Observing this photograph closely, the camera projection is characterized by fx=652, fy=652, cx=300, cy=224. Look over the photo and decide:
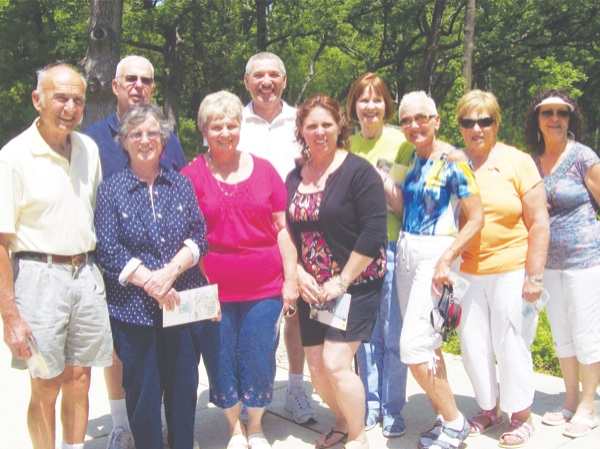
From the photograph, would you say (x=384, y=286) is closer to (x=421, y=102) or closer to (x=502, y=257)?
(x=502, y=257)

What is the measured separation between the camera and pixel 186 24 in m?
19.4

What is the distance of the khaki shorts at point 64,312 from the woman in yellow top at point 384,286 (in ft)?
5.38

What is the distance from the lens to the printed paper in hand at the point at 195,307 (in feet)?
10.8

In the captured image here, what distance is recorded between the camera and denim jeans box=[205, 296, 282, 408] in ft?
11.9

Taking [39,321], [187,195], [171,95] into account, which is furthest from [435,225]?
[171,95]

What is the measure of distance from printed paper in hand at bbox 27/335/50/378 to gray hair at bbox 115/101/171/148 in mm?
1072

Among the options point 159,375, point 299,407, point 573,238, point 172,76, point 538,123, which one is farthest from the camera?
point 172,76

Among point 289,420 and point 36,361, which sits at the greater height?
point 36,361

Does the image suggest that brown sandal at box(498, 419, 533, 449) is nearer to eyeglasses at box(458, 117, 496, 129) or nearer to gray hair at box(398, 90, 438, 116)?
eyeglasses at box(458, 117, 496, 129)

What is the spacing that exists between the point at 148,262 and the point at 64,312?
1.51 ft

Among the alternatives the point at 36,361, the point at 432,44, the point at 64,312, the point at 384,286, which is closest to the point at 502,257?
the point at 384,286

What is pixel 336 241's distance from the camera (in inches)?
137

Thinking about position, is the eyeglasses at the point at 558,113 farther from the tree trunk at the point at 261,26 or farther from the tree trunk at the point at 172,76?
the tree trunk at the point at 261,26

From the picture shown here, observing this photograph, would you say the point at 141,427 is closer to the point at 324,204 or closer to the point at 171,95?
the point at 324,204
